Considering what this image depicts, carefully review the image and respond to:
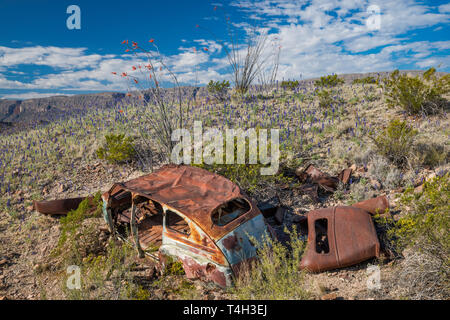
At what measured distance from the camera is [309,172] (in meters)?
6.34

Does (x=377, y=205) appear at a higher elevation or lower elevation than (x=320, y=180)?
lower

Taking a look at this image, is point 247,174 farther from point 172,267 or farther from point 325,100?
point 325,100

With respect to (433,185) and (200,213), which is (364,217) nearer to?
(433,185)

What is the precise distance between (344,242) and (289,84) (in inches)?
457

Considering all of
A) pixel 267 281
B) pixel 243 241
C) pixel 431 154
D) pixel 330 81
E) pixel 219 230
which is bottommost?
pixel 267 281

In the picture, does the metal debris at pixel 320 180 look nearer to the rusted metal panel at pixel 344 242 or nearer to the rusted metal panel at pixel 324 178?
the rusted metal panel at pixel 324 178

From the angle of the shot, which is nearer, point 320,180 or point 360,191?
point 360,191

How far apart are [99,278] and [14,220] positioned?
16.0 ft

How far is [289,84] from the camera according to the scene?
45.5 feet

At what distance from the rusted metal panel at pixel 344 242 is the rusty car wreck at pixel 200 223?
0.69 meters

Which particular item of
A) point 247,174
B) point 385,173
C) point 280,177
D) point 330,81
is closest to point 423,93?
point 385,173

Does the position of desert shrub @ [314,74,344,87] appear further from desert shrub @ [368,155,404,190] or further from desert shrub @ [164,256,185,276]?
desert shrub @ [164,256,185,276]

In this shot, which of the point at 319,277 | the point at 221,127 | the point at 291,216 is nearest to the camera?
the point at 319,277

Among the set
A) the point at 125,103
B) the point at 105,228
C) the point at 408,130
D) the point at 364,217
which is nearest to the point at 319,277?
the point at 364,217
